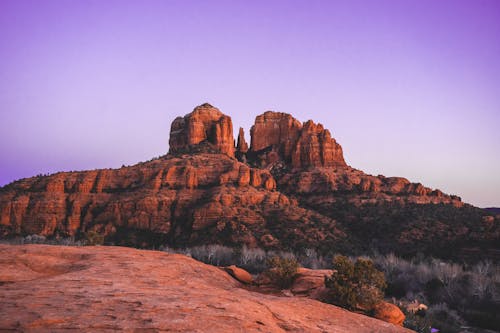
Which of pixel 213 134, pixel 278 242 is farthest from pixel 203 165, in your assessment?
pixel 278 242

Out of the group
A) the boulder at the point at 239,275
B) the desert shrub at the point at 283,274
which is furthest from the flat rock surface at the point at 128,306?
the desert shrub at the point at 283,274

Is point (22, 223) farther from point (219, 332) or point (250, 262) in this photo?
point (219, 332)

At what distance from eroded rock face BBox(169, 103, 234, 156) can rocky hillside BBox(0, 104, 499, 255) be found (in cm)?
510

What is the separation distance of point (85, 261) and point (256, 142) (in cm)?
9615

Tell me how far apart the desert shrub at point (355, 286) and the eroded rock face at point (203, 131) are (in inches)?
3020

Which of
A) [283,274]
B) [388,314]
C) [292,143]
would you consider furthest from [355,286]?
[292,143]

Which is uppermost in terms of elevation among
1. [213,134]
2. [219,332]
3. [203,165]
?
A: [213,134]

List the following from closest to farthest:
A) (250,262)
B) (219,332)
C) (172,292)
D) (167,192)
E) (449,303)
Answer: (219,332) < (172,292) < (449,303) < (250,262) < (167,192)

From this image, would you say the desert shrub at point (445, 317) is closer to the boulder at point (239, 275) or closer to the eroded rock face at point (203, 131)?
the boulder at point (239, 275)

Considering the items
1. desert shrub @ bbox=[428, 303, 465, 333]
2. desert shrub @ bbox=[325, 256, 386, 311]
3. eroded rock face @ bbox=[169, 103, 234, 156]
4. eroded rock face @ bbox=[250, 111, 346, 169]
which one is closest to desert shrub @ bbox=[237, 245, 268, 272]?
desert shrub @ bbox=[428, 303, 465, 333]

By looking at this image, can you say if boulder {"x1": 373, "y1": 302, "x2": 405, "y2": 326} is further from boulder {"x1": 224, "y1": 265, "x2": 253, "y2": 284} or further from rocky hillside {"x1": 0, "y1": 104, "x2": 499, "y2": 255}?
rocky hillside {"x1": 0, "y1": 104, "x2": 499, "y2": 255}

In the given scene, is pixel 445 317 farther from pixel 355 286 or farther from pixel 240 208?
pixel 240 208

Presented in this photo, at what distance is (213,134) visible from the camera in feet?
305

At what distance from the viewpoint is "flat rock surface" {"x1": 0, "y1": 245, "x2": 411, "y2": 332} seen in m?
5.40
